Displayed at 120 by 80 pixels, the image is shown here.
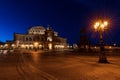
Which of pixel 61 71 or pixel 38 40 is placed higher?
pixel 38 40

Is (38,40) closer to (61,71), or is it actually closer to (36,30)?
(36,30)

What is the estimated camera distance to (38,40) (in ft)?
426

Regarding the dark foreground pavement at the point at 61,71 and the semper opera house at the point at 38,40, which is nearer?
the dark foreground pavement at the point at 61,71

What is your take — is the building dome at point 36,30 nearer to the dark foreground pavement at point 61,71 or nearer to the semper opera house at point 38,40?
the semper opera house at point 38,40

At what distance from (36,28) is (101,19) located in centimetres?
13129

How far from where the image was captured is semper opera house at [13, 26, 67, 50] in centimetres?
11556

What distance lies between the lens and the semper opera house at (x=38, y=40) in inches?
4550

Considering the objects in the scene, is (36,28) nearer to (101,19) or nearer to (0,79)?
(101,19)

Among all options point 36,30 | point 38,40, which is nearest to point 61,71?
point 38,40

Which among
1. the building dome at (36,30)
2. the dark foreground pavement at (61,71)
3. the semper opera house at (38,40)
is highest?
the building dome at (36,30)

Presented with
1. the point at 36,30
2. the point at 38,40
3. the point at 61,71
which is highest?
the point at 36,30

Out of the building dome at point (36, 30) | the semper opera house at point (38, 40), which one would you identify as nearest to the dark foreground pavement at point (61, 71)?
the semper opera house at point (38, 40)

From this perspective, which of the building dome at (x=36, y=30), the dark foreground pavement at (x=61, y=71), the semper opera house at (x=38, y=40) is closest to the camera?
the dark foreground pavement at (x=61, y=71)

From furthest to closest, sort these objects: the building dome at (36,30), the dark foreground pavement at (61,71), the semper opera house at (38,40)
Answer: the building dome at (36,30) → the semper opera house at (38,40) → the dark foreground pavement at (61,71)
